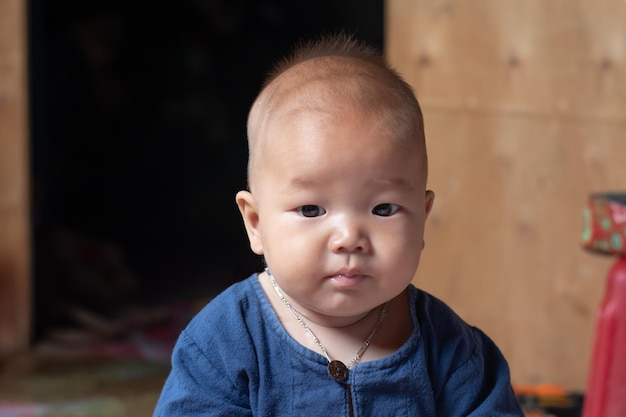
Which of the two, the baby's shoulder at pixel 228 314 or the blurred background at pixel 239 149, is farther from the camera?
the blurred background at pixel 239 149

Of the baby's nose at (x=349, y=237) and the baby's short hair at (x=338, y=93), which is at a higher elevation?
the baby's short hair at (x=338, y=93)

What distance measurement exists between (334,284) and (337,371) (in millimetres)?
135

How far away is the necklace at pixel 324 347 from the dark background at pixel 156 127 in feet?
8.25

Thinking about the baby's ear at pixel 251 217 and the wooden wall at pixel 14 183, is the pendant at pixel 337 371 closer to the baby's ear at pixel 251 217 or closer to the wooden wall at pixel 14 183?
the baby's ear at pixel 251 217

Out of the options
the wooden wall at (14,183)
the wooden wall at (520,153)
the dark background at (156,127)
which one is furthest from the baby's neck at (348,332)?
the dark background at (156,127)

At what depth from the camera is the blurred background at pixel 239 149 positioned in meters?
Result: 2.68

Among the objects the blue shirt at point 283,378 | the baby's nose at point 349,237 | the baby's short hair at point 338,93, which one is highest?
the baby's short hair at point 338,93

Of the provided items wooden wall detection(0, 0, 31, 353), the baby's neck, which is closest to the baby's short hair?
the baby's neck

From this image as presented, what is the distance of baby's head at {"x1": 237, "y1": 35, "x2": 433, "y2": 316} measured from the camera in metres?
1.13

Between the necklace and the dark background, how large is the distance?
8.25 feet

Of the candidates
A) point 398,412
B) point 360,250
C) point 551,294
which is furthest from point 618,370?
point 360,250

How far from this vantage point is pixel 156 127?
444cm

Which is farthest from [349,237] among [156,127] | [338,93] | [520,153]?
[156,127]

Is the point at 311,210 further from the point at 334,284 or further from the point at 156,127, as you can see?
the point at 156,127
